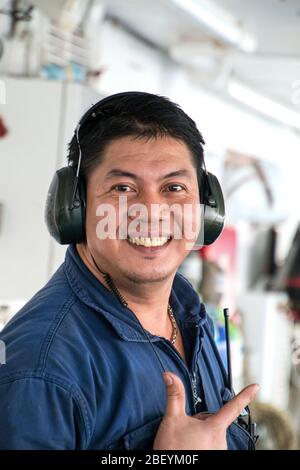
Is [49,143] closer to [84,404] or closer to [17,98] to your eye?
[17,98]

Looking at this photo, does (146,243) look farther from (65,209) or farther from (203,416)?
(203,416)

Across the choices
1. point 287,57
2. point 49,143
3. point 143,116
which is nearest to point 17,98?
point 49,143

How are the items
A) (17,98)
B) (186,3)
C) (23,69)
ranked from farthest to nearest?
(186,3) → (23,69) → (17,98)

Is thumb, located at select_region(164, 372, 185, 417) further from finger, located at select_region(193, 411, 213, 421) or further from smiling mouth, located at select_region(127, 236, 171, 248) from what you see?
smiling mouth, located at select_region(127, 236, 171, 248)

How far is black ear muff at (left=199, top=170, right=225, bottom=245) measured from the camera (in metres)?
1.06

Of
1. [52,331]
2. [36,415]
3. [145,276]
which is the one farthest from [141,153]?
[36,415]

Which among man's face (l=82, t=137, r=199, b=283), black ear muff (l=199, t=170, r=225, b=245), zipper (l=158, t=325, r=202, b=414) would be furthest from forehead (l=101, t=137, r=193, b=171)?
zipper (l=158, t=325, r=202, b=414)

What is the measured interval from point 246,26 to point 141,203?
2976 mm

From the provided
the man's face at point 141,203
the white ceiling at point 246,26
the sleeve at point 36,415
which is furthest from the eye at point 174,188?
the white ceiling at point 246,26

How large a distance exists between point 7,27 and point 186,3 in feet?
3.53

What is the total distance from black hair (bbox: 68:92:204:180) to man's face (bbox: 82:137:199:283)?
0.5 inches

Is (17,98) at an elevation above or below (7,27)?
below

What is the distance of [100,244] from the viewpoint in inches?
37.6

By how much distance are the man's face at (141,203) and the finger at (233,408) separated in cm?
19
